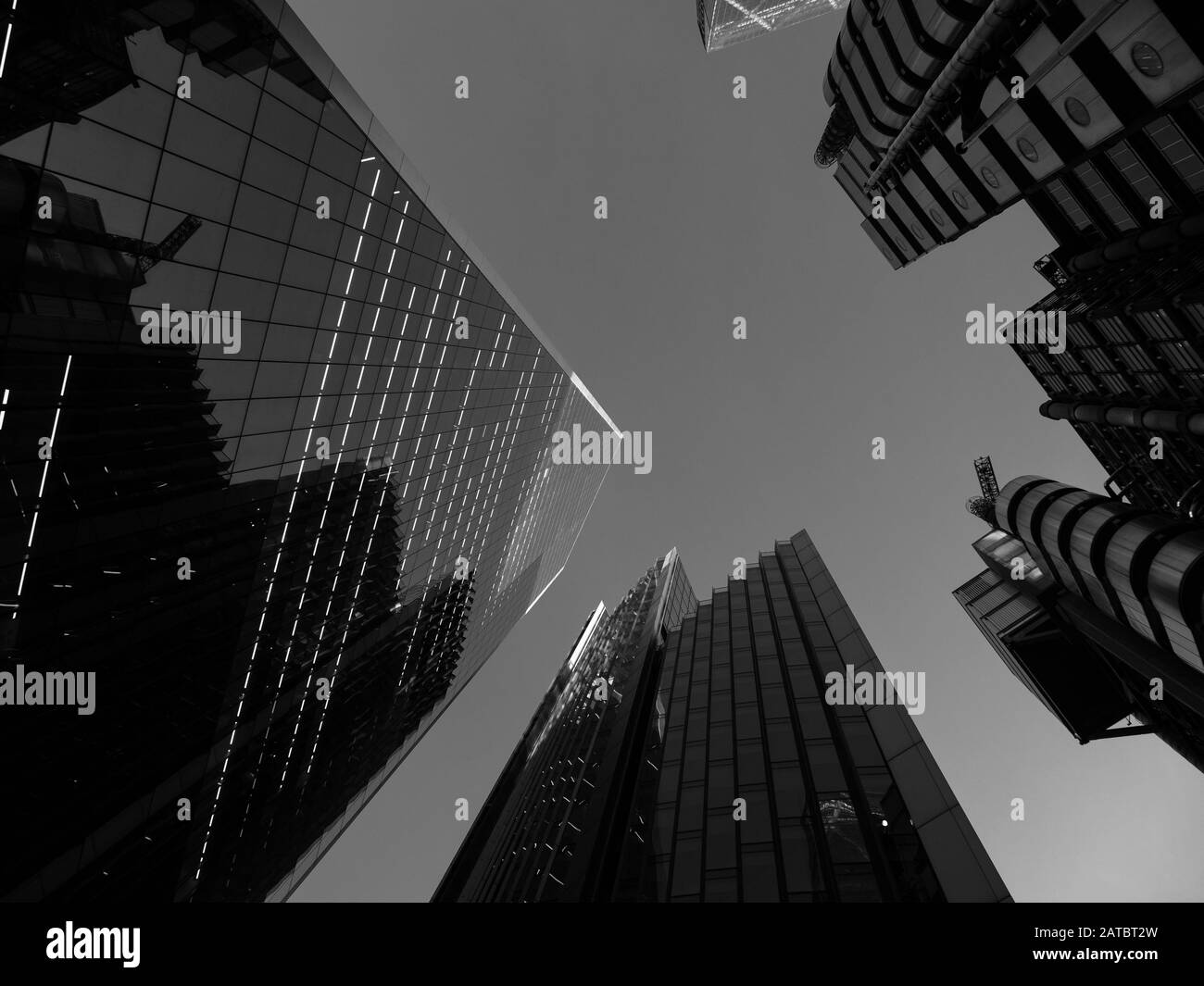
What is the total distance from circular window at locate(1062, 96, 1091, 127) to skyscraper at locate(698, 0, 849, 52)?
7858 cm

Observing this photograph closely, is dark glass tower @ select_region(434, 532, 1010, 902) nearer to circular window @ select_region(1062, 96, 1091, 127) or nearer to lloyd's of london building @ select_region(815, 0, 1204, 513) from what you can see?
lloyd's of london building @ select_region(815, 0, 1204, 513)

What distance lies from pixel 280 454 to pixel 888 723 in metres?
25.8

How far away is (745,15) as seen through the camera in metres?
93.6

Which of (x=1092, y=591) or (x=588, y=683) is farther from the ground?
(x=588, y=683)

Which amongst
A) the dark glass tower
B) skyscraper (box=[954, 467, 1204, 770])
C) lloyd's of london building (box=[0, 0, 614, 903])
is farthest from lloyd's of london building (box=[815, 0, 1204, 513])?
lloyd's of london building (box=[0, 0, 614, 903])

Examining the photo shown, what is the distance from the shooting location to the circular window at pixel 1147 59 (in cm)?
2123

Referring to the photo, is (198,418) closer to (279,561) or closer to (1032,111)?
(279,561)

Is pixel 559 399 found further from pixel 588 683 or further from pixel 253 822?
pixel 253 822

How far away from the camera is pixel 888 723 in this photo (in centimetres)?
2394

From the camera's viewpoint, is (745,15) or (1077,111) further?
(745,15)

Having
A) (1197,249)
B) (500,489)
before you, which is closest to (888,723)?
(1197,249)

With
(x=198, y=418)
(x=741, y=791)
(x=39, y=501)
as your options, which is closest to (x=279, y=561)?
(x=198, y=418)

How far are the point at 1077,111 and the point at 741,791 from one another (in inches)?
1262

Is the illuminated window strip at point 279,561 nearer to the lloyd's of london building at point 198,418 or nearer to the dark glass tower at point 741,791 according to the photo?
the lloyd's of london building at point 198,418
